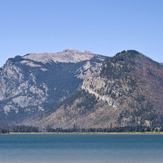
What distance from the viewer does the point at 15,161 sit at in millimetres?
157625

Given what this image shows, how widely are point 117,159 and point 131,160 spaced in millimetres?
6151

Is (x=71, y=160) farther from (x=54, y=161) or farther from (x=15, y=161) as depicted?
(x=15, y=161)

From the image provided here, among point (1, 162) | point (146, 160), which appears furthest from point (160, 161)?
point (1, 162)

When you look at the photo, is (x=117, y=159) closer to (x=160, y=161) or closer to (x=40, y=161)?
(x=160, y=161)

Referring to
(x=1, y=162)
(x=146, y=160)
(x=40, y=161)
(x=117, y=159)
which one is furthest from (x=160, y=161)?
(x=1, y=162)

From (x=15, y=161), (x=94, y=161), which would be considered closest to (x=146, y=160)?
(x=94, y=161)

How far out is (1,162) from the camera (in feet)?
506

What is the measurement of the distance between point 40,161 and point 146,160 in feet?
122

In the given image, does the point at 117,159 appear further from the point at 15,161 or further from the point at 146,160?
the point at 15,161

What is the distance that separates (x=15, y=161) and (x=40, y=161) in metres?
9.09

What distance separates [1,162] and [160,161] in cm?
5454

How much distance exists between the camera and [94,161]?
6068 inches

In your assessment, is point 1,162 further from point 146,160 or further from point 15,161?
point 146,160

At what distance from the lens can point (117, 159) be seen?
15925 centimetres
